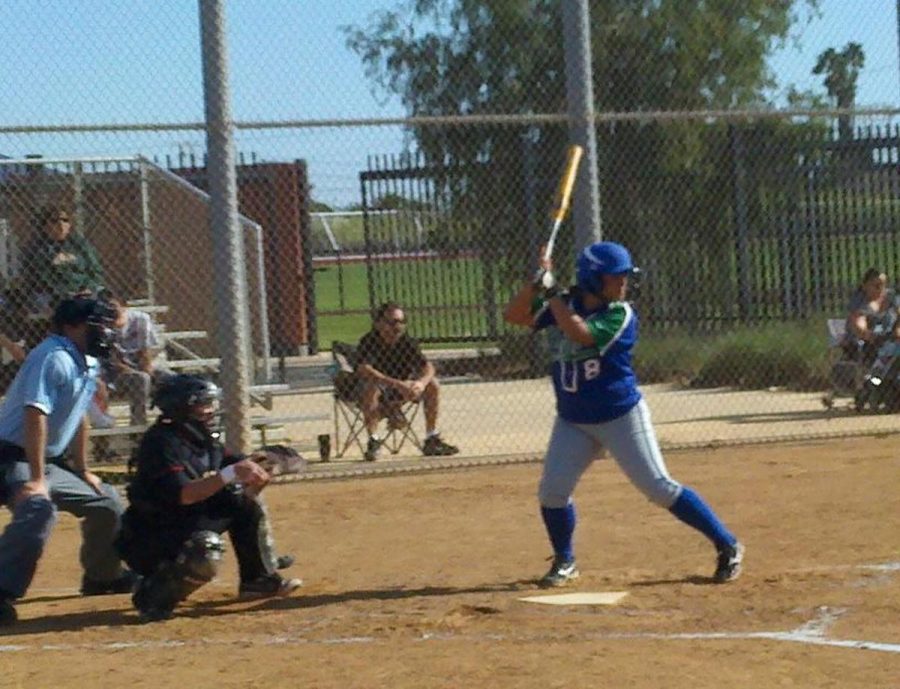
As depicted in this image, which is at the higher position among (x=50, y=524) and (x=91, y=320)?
(x=91, y=320)

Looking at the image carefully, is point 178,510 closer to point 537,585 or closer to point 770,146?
point 537,585

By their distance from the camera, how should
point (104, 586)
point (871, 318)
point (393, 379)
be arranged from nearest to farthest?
point (104, 586), point (393, 379), point (871, 318)

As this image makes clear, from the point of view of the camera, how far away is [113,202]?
16.6 m

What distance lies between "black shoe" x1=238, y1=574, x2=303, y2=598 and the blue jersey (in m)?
1.48

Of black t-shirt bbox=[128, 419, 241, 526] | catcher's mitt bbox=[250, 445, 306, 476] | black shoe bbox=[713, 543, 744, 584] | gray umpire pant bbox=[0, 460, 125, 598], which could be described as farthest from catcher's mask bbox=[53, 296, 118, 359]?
black shoe bbox=[713, 543, 744, 584]

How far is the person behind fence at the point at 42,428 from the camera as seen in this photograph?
825 centimetres

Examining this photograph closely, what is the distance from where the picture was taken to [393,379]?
14.5 metres

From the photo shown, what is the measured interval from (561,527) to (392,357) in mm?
6076

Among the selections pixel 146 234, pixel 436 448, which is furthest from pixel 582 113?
pixel 146 234

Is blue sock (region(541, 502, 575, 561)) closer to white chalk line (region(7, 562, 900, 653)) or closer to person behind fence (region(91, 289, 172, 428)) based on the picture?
white chalk line (region(7, 562, 900, 653))

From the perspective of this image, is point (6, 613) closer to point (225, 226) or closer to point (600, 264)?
point (600, 264)

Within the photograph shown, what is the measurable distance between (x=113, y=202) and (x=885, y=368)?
6655 mm

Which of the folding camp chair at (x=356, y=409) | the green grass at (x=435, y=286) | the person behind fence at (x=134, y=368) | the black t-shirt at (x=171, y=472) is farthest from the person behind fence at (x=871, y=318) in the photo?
the black t-shirt at (x=171, y=472)

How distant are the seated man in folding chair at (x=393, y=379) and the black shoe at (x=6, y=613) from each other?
594 cm
